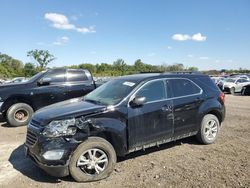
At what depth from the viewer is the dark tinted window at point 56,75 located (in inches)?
405

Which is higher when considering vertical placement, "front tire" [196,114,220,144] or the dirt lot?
"front tire" [196,114,220,144]

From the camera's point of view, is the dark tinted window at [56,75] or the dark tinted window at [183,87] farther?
the dark tinted window at [56,75]

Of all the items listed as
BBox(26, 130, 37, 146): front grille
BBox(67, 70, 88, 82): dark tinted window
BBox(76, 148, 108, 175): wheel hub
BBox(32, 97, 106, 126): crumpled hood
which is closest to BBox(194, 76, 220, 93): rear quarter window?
BBox(32, 97, 106, 126): crumpled hood

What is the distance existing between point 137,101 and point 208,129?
2405 millimetres

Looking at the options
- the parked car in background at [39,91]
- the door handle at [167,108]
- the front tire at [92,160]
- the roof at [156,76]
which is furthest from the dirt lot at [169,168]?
the parked car in background at [39,91]

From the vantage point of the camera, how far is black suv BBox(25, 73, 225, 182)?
467 cm

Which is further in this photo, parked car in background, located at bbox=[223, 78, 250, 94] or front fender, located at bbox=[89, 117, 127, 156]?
parked car in background, located at bbox=[223, 78, 250, 94]

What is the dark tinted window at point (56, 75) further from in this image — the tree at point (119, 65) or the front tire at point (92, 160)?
the tree at point (119, 65)

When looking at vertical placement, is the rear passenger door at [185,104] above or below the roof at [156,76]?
below

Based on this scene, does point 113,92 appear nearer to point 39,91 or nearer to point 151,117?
point 151,117

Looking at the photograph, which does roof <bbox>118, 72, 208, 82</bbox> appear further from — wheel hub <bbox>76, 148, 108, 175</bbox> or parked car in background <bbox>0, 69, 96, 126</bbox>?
parked car in background <bbox>0, 69, 96, 126</bbox>

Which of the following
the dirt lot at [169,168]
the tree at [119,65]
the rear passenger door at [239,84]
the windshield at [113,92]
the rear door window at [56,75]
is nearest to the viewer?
the dirt lot at [169,168]

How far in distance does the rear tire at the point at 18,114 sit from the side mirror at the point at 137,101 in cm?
552

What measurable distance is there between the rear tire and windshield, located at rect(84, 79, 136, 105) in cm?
431
